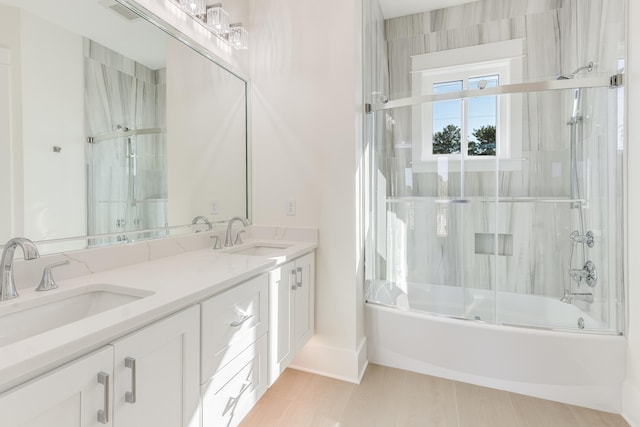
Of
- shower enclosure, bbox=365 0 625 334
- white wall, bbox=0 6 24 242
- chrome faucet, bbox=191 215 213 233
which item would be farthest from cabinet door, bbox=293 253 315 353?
white wall, bbox=0 6 24 242

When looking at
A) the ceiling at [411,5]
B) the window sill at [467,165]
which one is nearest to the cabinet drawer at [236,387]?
the window sill at [467,165]

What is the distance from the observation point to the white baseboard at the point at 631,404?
150 cm

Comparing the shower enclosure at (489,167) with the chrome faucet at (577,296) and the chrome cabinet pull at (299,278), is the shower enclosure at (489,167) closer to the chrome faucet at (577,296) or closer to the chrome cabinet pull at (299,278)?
the chrome faucet at (577,296)

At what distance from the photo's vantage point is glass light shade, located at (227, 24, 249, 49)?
1.93 meters

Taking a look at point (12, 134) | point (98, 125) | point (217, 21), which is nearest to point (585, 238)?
point (217, 21)

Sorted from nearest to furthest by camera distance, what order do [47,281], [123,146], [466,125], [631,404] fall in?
[47,281], [123,146], [631,404], [466,125]

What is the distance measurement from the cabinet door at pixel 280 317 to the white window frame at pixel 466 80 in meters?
1.48

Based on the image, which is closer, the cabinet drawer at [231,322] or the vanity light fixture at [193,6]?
the cabinet drawer at [231,322]

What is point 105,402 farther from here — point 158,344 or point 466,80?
point 466,80

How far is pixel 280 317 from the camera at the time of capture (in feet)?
5.08

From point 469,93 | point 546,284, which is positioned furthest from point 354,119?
point 546,284

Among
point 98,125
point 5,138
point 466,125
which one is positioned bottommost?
point 5,138

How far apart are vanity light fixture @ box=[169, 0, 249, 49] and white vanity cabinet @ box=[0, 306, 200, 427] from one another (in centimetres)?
158

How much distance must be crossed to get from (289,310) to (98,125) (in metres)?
1.21
